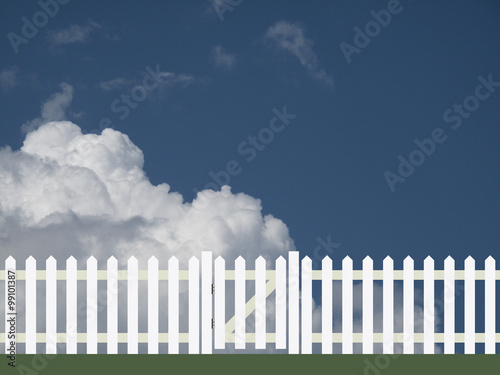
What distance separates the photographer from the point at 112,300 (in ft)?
37.6

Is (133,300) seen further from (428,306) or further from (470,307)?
(470,307)

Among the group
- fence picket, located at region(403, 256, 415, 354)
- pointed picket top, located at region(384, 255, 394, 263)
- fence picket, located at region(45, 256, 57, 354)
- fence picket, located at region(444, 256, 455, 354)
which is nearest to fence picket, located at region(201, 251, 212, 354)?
fence picket, located at region(45, 256, 57, 354)

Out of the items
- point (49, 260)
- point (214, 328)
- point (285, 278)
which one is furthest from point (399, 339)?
point (49, 260)

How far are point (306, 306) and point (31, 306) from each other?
4.40m

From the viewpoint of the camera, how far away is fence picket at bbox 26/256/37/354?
455 inches

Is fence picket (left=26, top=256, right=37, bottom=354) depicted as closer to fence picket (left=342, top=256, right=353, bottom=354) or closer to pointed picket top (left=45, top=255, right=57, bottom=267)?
pointed picket top (left=45, top=255, right=57, bottom=267)

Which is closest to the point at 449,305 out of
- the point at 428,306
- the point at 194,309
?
the point at 428,306

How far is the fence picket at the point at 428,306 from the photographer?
1172 centimetres

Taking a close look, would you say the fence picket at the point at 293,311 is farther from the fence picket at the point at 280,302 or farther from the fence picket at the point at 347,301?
the fence picket at the point at 347,301

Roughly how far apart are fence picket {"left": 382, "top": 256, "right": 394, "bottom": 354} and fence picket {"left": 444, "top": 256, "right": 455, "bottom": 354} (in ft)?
3.07
